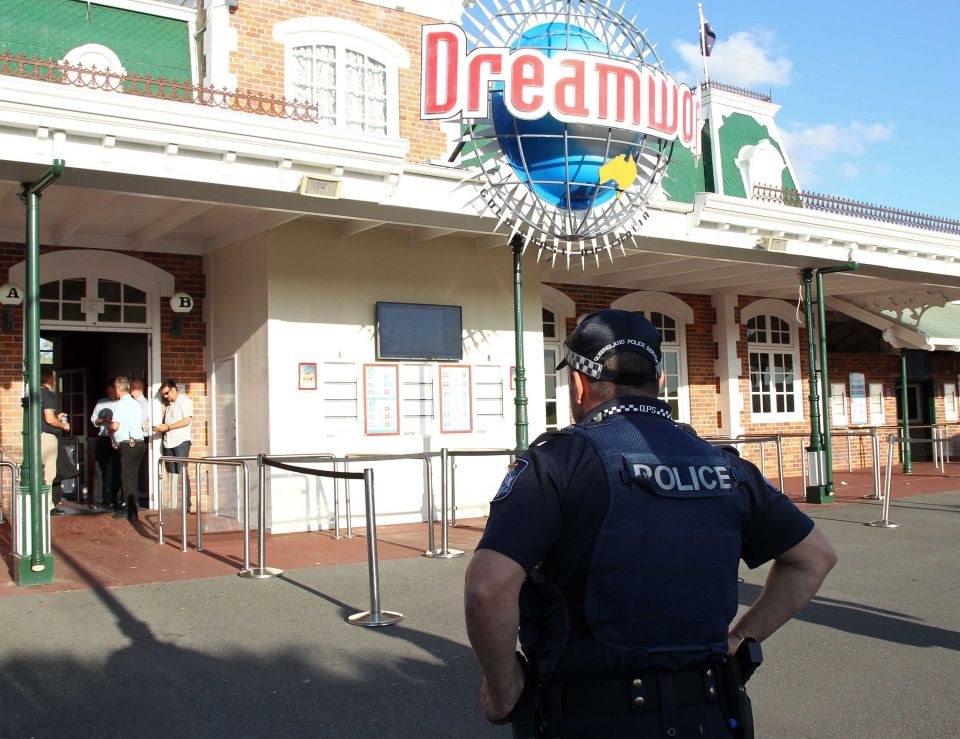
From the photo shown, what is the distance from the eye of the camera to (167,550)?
913cm

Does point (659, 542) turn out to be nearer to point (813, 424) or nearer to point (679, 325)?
point (813, 424)

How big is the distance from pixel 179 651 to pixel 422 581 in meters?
2.44

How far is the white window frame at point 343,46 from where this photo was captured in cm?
1184

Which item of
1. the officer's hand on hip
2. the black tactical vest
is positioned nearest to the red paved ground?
the officer's hand on hip

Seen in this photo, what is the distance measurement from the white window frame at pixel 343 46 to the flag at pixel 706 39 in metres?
7.09

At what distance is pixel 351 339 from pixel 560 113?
11.4 feet

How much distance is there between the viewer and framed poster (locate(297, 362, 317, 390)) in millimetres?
10727

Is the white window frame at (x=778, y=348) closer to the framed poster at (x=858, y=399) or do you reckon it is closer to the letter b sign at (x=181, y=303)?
the framed poster at (x=858, y=399)

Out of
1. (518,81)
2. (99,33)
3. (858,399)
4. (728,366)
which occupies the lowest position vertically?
(858,399)

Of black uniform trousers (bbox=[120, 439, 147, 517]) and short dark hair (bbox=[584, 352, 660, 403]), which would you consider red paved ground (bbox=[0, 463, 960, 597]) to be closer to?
black uniform trousers (bbox=[120, 439, 147, 517])

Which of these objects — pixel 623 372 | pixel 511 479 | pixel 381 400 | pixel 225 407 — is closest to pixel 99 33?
pixel 225 407

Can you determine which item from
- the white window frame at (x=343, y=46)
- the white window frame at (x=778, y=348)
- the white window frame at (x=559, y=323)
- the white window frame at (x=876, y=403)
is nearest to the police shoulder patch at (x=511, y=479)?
the white window frame at (x=343, y=46)

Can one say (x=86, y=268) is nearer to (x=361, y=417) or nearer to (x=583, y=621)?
(x=361, y=417)

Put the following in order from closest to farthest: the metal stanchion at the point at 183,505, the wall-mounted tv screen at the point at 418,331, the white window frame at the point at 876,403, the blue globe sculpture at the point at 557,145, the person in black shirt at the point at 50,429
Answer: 1. the metal stanchion at the point at 183,505
2. the blue globe sculpture at the point at 557,145
3. the person in black shirt at the point at 50,429
4. the wall-mounted tv screen at the point at 418,331
5. the white window frame at the point at 876,403
